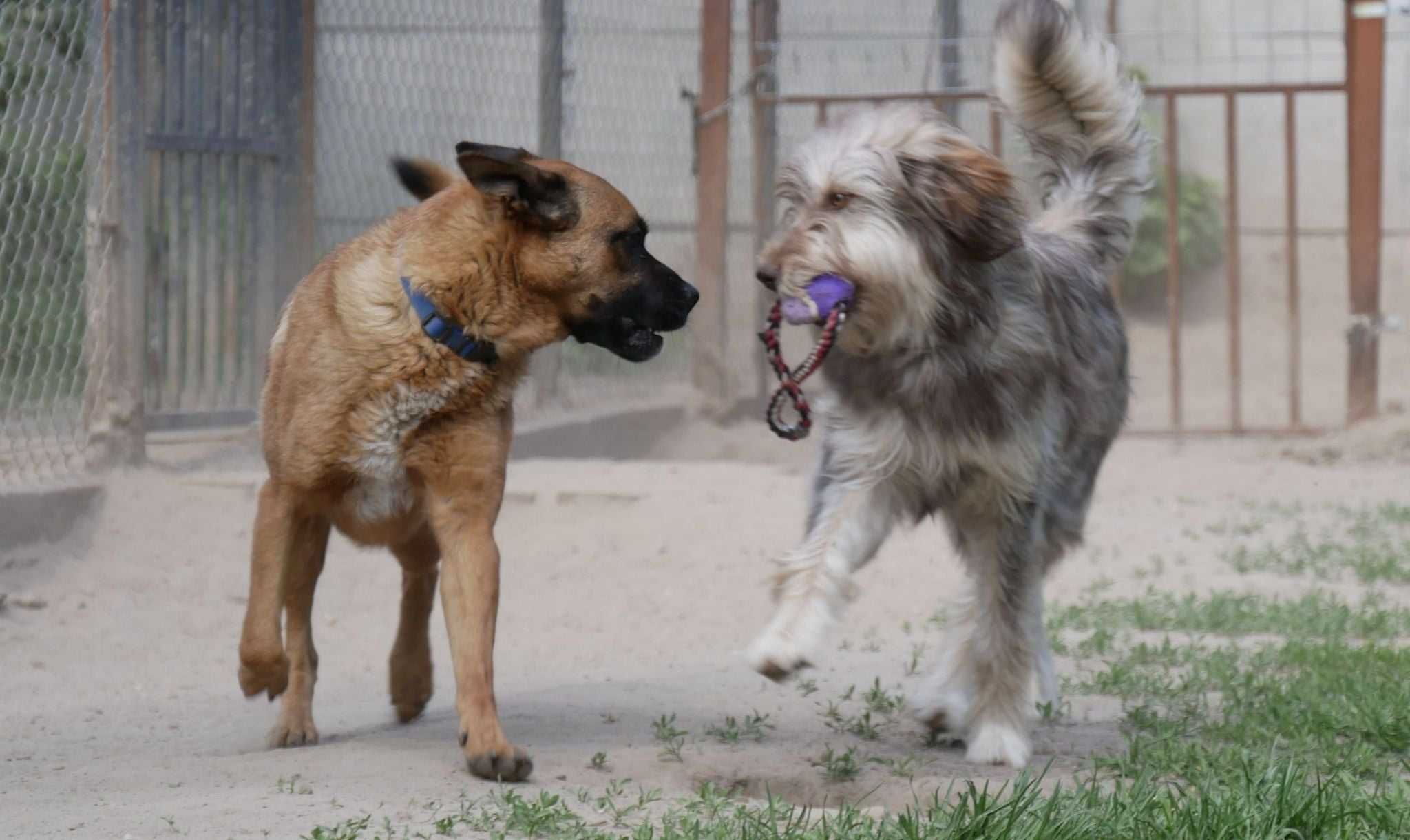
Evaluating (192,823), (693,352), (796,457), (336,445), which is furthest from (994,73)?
(693,352)

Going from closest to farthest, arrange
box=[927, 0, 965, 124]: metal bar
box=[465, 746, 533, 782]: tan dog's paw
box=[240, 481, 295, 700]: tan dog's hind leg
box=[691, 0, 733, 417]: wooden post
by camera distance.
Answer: box=[465, 746, 533, 782]: tan dog's paw, box=[240, 481, 295, 700]: tan dog's hind leg, box=[691, 0, 733, 417]: wooden post, box=[927, 0, 965, 124]: metal bar

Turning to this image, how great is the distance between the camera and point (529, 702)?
4.88 meters

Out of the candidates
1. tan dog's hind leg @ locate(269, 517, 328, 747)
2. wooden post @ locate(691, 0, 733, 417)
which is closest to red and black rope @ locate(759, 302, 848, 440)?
tan dog's hind leg @ locate(269, 517, 328, 747)

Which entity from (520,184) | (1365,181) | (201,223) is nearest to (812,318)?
(520,184)

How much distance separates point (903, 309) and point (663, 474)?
4.47 metres

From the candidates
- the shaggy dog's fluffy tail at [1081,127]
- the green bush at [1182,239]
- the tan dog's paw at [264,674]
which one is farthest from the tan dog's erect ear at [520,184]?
the green bush at [1182,239]

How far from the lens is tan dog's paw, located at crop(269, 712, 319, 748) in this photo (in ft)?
14.5

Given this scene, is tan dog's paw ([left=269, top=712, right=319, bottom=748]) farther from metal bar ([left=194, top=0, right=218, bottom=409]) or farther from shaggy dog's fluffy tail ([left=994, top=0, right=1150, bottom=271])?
metal bar ([left=194, top=0, right=218, bottom=409])

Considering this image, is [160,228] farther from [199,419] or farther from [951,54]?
[951,54]

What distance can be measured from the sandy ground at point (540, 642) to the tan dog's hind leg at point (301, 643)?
0.12 metres

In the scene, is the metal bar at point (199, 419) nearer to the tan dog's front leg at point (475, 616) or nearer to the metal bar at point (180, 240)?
the metal bar at point (180, 240)

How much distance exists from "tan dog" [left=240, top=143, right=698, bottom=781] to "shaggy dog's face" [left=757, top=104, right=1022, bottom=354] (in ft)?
1.64

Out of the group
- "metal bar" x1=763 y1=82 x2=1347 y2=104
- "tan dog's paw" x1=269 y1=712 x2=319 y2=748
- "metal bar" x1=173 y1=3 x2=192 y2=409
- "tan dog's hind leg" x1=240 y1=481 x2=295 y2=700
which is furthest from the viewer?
"metal bar" x1=763 y1=82 x2=1347 y2=104

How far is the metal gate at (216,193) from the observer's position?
8.01m
